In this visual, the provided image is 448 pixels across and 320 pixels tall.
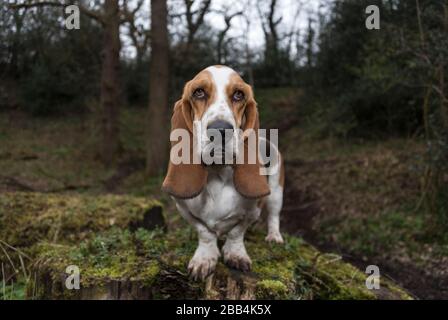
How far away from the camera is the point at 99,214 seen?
5.75 metres

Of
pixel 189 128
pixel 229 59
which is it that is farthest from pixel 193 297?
pixel 229 59

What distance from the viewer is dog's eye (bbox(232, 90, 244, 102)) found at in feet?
9.78

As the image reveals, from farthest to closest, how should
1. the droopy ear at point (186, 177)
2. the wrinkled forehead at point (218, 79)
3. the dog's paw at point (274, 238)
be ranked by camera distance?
1. the dog's paw at point (274, 238)
2. the droopy ear at point (186, 177)
3. the wrinkled forehead at point (218, 79)

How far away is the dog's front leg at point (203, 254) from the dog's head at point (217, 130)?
37 centimetres

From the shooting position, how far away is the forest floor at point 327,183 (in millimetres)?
8172

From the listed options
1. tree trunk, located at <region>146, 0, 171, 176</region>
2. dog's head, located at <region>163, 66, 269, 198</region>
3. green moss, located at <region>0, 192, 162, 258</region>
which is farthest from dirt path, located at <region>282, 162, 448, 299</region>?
tree trunk, located at <region>146, 0, 171, 176</region>

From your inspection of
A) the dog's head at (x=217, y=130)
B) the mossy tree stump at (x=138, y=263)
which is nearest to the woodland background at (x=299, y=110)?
the mossy tree stump at (x=138, y=263)

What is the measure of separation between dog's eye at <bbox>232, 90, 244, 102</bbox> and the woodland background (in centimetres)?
519

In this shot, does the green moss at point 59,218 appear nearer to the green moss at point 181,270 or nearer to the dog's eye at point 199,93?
the green moss at point 181,270

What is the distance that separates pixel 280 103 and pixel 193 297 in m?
21.7

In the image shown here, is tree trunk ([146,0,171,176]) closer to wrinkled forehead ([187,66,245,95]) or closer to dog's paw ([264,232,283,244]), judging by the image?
dog's paw ([264,232,283,244])

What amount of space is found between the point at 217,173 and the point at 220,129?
0.62 m

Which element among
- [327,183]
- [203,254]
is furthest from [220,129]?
[327,183]
